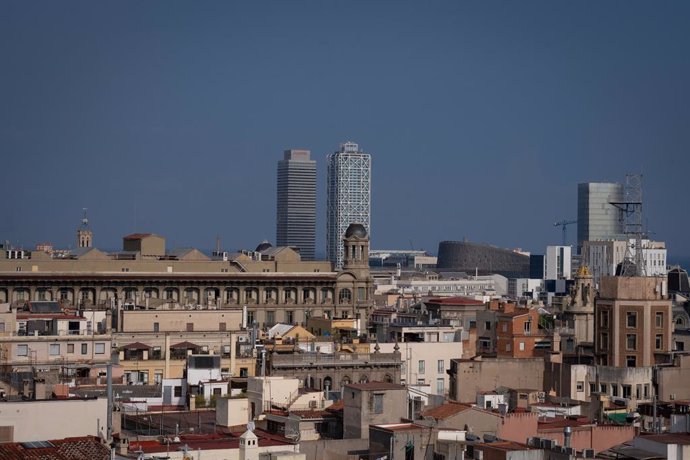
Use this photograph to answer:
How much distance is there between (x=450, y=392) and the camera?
282 ft

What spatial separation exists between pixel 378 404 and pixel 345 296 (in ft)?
293

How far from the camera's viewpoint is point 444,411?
A: 207 feet

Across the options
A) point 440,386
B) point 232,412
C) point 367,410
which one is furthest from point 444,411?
point 440,386

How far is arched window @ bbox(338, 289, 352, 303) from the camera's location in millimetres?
149125

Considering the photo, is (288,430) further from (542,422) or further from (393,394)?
(542,422)

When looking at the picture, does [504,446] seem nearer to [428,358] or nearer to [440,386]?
[440,386]

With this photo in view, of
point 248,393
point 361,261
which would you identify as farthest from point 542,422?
point 361,261

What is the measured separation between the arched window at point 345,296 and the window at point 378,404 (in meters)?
89.0

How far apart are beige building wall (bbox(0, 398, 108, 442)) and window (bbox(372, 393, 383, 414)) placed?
28.6ft

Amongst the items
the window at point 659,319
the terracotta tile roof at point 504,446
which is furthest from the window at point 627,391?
the terracotta tile roof at point 504,446

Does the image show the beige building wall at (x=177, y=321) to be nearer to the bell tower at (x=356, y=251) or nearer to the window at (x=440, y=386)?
the window at (x=440, y=386)

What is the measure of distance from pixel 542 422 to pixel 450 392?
2241cm

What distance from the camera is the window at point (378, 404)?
59.8m

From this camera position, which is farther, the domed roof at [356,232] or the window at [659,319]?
the domed roof at [356,232]
